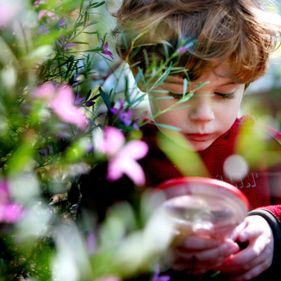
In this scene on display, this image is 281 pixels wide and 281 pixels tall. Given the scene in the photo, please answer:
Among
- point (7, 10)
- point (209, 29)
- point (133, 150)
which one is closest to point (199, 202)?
point (133, 150)

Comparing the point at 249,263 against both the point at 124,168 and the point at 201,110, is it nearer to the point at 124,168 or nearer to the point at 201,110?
the point at 201,110

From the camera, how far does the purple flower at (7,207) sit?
67 cm

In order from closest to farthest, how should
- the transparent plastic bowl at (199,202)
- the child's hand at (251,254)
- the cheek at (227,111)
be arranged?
1. the transparent plastic bowl at (199,202)
2. the child's hand at (251,254)
3. the cheek at (227,111)

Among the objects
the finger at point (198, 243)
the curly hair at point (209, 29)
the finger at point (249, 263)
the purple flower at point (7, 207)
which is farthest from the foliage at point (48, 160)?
the curly hair at point (209, 29)

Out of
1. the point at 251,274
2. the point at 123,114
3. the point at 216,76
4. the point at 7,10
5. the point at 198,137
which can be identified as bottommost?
the point at 251,274

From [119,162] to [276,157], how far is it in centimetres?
102

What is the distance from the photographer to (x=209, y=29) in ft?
4.80

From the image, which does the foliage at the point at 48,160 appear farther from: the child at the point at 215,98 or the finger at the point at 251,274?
the finger at the point at 251,274

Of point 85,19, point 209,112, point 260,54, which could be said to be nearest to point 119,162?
point 85,19

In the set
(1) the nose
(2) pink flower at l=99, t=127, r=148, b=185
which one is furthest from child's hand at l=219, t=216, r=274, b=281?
(2) pink flower at l=99, t=127, r=148, b=185

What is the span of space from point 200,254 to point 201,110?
35 centimetres

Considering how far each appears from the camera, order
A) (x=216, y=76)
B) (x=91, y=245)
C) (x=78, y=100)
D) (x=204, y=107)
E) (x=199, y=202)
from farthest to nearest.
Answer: (x=216, y=76) < (x=204, y=107) < (x=78, y=100) < (x=199, y=202) < (x=91, y=245)

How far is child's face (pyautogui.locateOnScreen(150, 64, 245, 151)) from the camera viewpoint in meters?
1.29

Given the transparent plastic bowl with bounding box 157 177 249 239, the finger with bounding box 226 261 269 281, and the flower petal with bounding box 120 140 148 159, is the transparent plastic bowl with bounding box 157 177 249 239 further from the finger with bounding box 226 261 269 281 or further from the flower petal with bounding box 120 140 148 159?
the finger with bounding box 226 261 269 281
